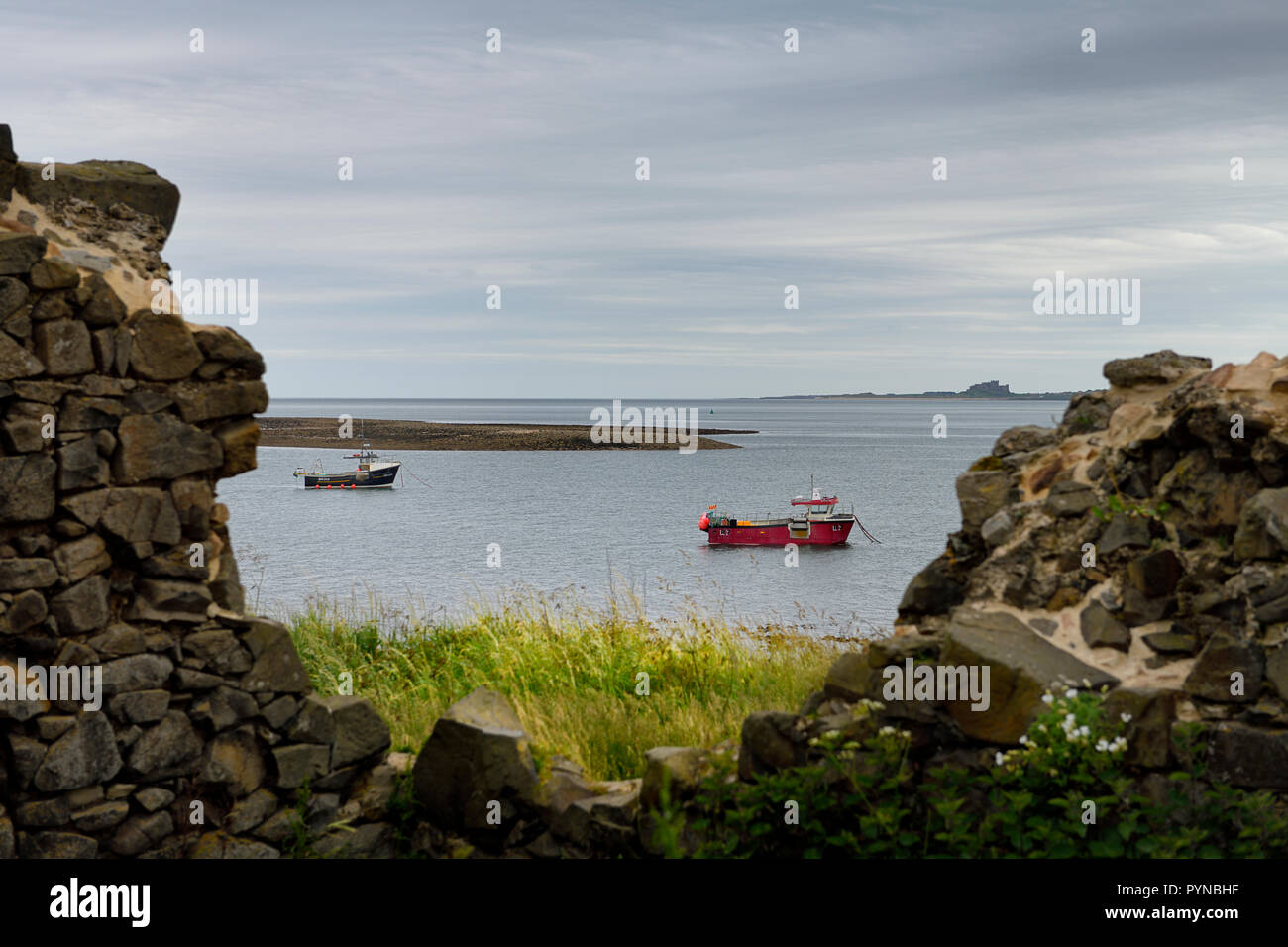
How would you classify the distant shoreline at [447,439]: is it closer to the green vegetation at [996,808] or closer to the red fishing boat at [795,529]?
the red fishing boat at [795,529]

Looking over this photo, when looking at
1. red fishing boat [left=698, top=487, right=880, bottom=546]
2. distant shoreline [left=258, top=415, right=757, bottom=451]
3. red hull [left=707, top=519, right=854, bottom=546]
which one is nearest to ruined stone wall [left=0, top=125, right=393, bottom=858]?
red fishing boat [left=698, top=487, right=880, bottom=546]

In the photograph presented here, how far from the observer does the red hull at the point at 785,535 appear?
46219 mm

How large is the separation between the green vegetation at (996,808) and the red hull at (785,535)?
39.1 metres

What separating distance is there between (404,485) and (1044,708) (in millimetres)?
77772

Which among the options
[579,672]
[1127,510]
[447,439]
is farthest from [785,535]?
[447,439]

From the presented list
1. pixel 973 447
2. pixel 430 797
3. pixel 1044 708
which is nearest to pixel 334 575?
pixel 430 797

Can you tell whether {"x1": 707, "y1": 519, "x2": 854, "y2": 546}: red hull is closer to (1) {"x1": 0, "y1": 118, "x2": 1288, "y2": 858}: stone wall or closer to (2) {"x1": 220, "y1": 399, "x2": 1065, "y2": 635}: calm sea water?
(2) {"x1": 220, "y1": 399, "x2": 1065, "y2": 635}: calm sea water

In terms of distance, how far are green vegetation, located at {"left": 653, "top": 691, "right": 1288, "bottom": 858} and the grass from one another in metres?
1.46

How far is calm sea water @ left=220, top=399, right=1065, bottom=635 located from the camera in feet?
102

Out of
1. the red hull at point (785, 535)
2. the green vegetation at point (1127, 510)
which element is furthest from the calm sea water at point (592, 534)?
the green vegetation at point (1127, 510)

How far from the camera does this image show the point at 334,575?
3672 centimetres

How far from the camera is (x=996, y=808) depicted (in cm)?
582
